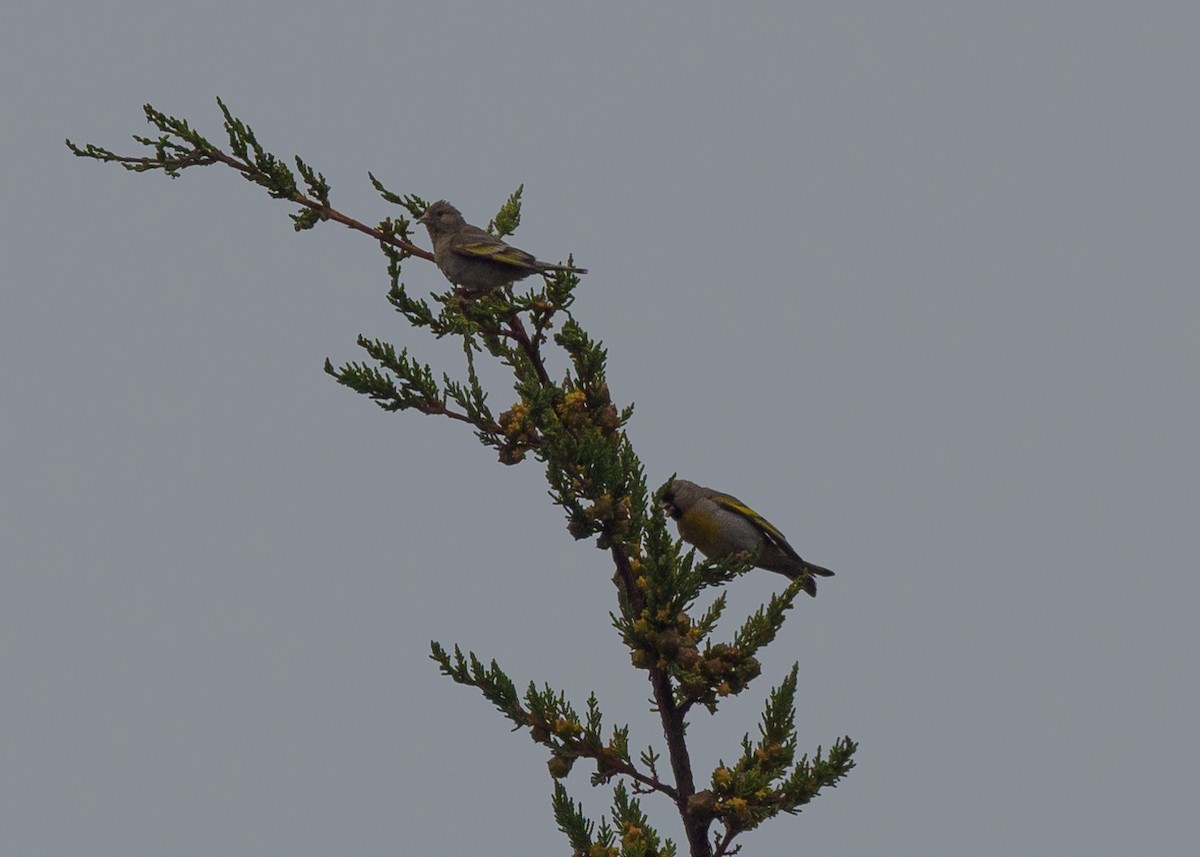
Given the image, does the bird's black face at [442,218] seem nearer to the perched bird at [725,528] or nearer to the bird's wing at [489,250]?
the bird's wing at [489,250]

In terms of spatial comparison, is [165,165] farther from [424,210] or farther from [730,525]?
[730,525]

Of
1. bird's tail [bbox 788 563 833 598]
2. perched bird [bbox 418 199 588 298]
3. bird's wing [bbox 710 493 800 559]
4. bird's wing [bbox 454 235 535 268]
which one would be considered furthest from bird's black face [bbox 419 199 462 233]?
bird's tail [bbox 788 563 833 598]

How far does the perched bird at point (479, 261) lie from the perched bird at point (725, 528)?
1.81 m

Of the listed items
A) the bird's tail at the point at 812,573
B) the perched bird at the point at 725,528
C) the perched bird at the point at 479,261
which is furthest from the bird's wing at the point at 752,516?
the perched bird at the point at 479,261

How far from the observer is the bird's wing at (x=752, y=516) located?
835 cm

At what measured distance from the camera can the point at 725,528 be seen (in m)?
8.38

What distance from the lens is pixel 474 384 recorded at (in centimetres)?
697

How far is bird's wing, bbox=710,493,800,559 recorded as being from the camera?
8.35 metres

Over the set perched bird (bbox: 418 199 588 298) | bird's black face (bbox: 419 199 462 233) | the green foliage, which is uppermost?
bird's black face (bbox: 419 199 462 233)

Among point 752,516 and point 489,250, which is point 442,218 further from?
point 752,516

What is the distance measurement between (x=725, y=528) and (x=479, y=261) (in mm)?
2465

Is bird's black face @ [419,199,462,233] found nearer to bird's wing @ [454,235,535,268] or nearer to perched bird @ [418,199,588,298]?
perched bird @ [418,199,588,298]

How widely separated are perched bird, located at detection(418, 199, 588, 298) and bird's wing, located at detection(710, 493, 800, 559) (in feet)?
6.43

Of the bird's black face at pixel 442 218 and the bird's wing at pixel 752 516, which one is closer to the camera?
the bird's wing at pixel 752 516
